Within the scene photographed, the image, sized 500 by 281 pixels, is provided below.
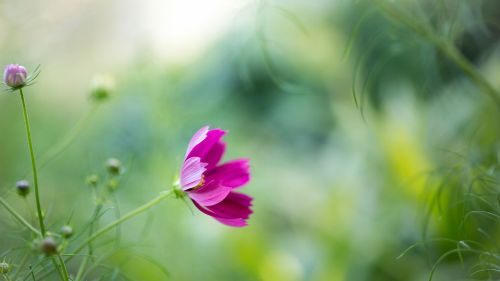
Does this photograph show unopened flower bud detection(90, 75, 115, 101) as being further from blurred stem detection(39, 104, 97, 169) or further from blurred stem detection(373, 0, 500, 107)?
blurred stem detection(373, 0, 500, 107)

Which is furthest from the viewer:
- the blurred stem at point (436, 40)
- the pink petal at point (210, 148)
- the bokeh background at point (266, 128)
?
the bokeh background at point (266, 128)

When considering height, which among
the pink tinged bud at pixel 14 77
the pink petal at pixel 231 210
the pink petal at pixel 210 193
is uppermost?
the pink tinged bud at pixel 14 77

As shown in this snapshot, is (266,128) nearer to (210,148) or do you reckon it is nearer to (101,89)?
(101,89)

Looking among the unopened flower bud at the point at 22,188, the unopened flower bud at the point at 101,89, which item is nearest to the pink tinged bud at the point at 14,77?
the unopened flower bud at the point at 22,188

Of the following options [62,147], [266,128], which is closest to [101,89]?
[62,147]

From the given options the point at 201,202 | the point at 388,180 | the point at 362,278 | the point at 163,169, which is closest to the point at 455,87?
the point at 388,180

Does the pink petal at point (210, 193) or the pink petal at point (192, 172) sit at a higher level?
the pink petal at point (192, 172)

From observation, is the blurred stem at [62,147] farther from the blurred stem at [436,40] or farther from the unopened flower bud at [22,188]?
the blurred stem at [436,40]

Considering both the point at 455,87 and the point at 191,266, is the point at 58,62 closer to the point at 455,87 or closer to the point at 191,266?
the point at 191,266

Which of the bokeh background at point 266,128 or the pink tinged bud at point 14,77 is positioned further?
the bokeh background at point 266,128
